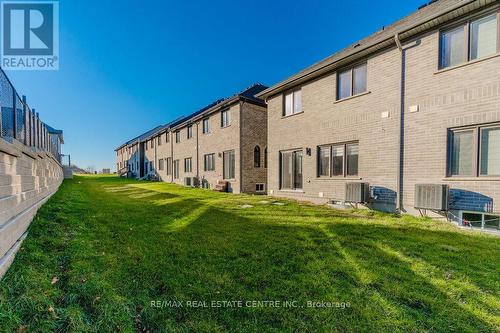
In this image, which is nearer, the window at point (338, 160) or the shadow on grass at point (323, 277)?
the shadow on grass at point (323, 277)

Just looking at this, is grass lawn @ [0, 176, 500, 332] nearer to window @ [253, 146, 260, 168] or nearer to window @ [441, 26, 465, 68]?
window @ [441, 26, 465, 68]

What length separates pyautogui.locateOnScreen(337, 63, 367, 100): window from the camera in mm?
8320

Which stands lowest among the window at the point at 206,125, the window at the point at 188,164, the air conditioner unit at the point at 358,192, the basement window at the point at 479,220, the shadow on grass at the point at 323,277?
the shadow on grass at the point at 323,277

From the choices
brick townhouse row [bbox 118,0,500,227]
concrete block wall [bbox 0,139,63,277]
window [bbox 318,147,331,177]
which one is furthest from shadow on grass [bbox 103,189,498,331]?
window [bbox 318,147,331,177]

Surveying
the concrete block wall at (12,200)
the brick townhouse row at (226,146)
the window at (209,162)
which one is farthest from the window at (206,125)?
the concrete block wall at (12,200)

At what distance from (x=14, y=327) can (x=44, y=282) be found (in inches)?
30.3

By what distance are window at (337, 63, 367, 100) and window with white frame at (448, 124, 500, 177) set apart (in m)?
3.26

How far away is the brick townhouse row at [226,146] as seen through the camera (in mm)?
13414

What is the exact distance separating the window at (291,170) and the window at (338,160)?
4.14ft

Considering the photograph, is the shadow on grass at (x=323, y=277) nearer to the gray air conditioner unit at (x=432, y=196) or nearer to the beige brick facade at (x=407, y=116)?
the gray air conditioner unit at (x=432, y=196)

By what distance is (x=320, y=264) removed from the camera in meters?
3.59

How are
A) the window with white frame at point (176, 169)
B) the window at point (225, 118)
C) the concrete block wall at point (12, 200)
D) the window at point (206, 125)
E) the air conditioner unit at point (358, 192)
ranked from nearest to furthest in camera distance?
the concrete block wall at point (12, 200)
the air conditioner unit at point (358, 192)
the window at point (225, 118)
the window at point (206, 125)
the window with white frame at point (176, 169)

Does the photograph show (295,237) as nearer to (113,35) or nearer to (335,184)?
(335,184)

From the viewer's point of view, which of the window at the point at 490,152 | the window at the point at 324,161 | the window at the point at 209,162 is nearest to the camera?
the window at the point at 490,152
